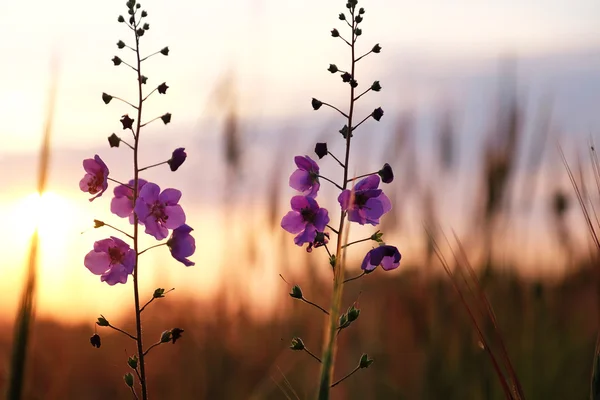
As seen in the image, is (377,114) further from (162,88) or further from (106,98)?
(106,98)

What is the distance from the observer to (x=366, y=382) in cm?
292

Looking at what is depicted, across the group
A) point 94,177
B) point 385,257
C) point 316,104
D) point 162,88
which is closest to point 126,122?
point 162,88

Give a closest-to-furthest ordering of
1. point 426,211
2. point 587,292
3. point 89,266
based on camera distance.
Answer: point 89,266 → point 426,211 → point 587,292

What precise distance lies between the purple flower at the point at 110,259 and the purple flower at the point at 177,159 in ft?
0.69

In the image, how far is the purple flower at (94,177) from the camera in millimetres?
1895

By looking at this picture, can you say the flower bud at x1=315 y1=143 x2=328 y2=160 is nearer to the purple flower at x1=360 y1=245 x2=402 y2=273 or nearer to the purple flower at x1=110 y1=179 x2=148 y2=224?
the purple flower at x1=360 y1=245 x2=402 y2=273

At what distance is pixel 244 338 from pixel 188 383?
0.40m

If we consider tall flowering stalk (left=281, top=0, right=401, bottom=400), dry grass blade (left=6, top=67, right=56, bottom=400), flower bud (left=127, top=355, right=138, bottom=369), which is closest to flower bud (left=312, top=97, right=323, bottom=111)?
tall flowering stalk (left=281, top=0, right=401, bottom=400)

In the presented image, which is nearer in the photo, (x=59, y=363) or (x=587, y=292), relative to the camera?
(x=59, y=363)

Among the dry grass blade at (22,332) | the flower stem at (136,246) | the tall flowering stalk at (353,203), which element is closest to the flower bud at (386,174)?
the tall flowering stalk at (353,203)

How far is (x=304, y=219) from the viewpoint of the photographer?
1.91 meters

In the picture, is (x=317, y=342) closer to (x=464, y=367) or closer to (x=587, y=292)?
(x=464, y=367)

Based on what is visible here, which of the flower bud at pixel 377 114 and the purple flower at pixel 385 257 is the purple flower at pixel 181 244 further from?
the flower bud at pixel 377 114

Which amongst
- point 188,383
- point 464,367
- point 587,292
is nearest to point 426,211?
point 464,367
